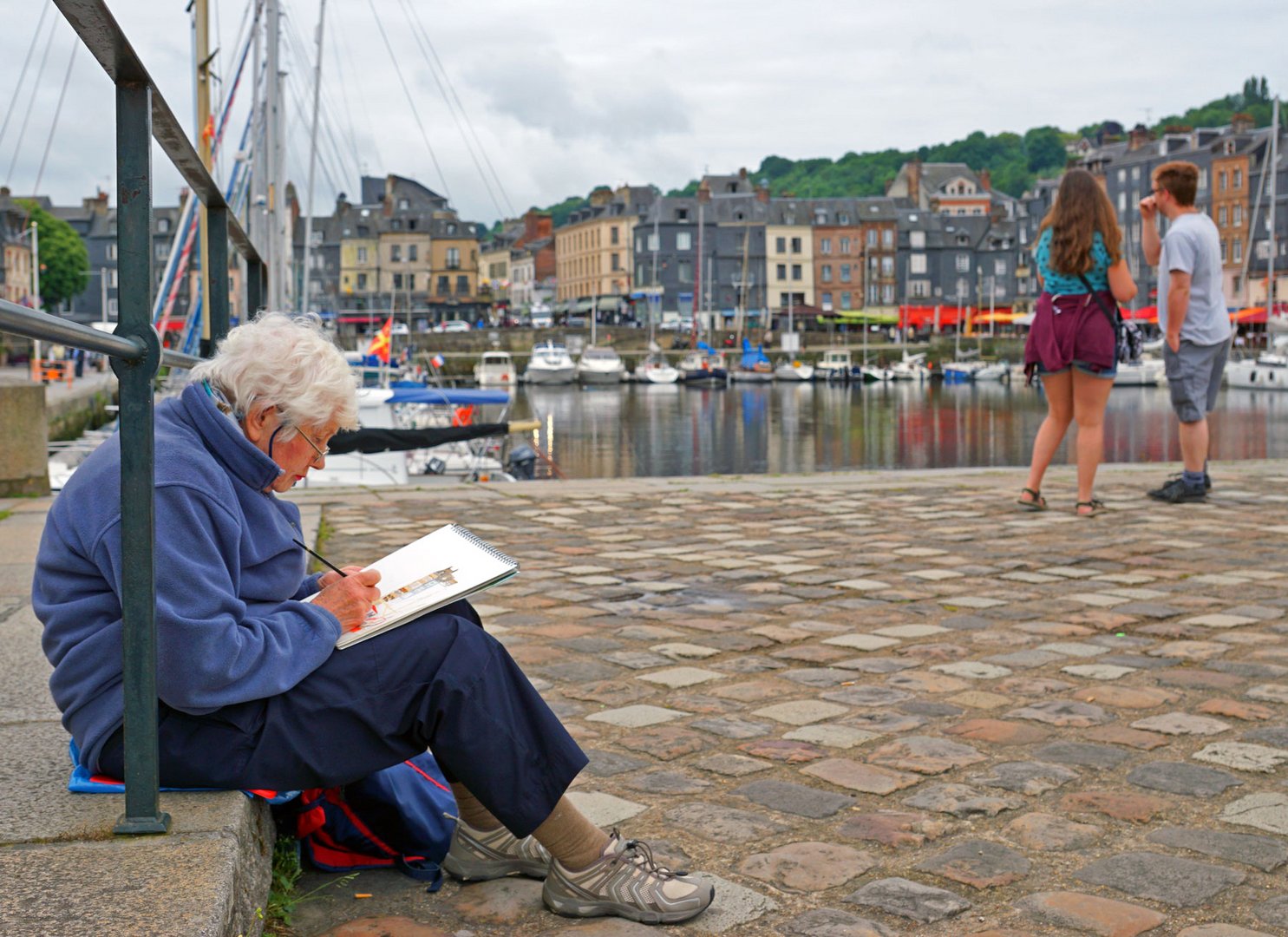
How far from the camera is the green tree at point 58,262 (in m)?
83.6

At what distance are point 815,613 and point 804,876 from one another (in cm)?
282

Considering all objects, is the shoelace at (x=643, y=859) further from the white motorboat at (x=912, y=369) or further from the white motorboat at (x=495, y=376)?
the white motorboat at (x=912, y=369)

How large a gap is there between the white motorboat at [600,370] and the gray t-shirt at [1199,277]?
71705 mm

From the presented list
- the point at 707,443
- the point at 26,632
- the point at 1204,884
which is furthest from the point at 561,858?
the point at 707,443

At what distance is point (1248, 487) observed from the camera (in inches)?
405

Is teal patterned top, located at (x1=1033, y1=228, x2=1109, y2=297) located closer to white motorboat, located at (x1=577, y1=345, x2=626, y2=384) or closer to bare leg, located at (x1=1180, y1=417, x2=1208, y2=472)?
bare leg, located at (x1=1180, y1=417, x2=1208, y2=472)

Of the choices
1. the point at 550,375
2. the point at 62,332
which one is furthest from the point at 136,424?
the point at 550,375

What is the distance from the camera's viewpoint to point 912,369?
276 feet

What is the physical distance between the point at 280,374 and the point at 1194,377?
7555 millimetres

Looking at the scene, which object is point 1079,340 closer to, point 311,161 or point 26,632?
point 26,632

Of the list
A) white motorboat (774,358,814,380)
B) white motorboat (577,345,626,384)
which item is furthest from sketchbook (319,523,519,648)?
white motorboat (774,358,814,380)

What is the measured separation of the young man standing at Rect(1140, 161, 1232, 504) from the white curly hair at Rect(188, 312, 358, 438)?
703 cm

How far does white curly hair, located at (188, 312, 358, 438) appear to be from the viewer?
8.37ft

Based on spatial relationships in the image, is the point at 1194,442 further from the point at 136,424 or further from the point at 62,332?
the point at 62,332
